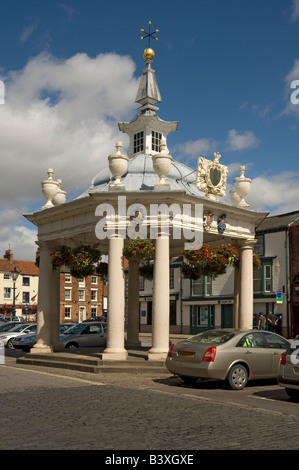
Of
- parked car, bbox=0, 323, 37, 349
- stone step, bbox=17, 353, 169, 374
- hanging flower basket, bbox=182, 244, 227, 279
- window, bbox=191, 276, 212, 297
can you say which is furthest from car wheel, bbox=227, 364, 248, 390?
window, bbox=191, 276, 212, 297

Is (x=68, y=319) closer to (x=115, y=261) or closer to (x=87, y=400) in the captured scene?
(x=115, y=261)

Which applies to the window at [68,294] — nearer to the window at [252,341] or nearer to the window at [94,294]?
the window at [94,294]

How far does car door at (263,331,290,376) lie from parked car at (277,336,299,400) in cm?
206

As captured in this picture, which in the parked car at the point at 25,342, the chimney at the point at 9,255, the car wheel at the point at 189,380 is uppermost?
the chimney at the point at 9,255

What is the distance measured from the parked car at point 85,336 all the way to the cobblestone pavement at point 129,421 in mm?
10199

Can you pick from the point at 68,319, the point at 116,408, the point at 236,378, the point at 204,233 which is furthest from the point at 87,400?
the point at 68,319

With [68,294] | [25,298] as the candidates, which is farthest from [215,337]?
[25,298]

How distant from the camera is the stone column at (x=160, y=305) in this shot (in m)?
15.1

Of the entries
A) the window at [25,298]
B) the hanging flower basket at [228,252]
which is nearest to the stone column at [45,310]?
the hanging flower basket at [228,252]

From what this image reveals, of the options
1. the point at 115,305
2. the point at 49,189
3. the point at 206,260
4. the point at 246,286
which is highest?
the point at 49,189

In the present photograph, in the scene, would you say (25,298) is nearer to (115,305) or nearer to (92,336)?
(92,336)

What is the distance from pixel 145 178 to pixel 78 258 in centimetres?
336

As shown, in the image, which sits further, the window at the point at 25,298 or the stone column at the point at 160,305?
the window at the point at 25,298

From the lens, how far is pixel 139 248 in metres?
15.3
